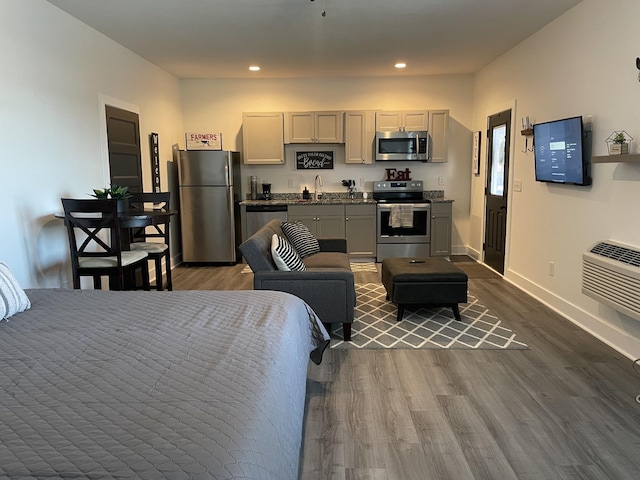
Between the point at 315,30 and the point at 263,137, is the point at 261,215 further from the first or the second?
the point at 315,30

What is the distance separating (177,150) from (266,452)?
19.8 ft

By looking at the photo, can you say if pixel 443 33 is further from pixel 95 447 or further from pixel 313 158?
pixel 95 447

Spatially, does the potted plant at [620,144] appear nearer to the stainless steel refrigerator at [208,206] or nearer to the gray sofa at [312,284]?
the gray sofa at [312,284]

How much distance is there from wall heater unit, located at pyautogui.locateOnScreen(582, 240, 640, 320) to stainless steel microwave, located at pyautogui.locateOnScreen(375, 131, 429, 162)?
338cm

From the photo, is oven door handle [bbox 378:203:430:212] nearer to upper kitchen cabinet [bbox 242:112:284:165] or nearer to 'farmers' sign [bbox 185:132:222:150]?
upper kitchen cabinet [bbox 242:112:284:165]

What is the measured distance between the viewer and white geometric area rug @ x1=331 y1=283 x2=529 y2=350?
11.5 ft

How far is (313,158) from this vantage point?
700 centimetres

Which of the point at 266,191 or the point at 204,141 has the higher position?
the point at 204,141

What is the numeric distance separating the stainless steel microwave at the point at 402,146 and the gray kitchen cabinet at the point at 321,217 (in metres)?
1.04

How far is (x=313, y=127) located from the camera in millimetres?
6691

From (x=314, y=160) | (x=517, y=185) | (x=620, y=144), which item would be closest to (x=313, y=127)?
(x=314, y=160)

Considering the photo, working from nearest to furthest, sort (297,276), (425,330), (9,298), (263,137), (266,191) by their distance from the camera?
1. (9,298)
2. (297,276)
3. (425,330)
4. (263,137)
5. (266,191)

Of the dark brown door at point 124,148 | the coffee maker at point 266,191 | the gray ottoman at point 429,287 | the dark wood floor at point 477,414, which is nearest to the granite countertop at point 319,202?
the coffee maker at point 266,191

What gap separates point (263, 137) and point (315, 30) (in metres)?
2.47
